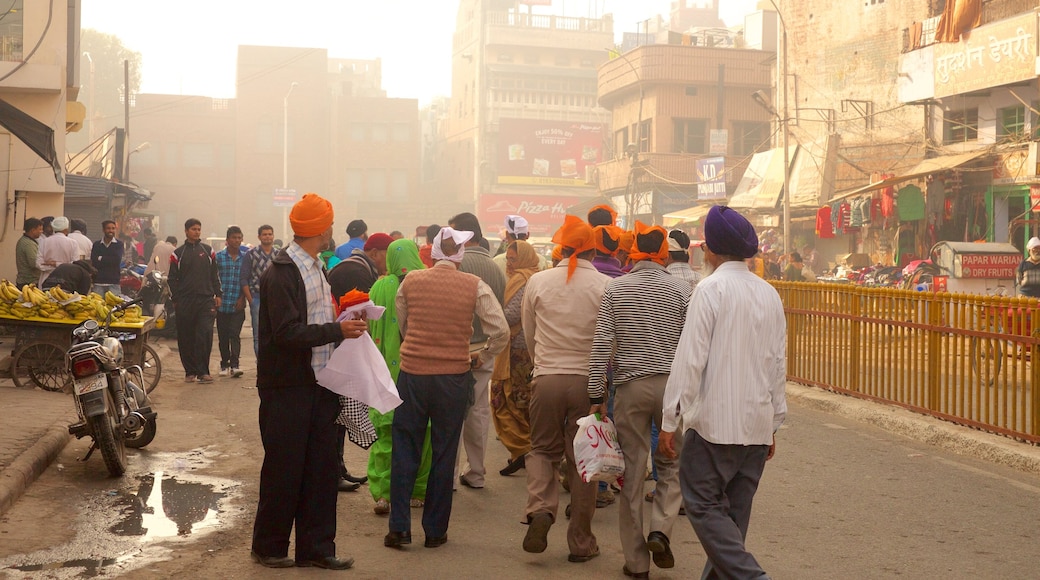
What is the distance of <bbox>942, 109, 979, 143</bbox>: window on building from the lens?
27.6 m

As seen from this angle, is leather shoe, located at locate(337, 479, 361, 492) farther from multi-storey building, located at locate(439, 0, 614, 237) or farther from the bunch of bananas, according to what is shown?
multi-storey building, located at locate(439, 0, 614, 237)

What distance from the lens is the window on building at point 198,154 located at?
73500 millimetres

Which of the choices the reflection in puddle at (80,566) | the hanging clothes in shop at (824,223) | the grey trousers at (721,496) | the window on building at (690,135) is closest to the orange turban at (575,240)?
the grey trousers at (721,496)

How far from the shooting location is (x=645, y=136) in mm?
53344

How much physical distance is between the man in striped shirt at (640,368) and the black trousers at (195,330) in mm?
8419

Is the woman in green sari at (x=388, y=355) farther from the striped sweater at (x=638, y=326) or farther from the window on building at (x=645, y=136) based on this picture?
the window on building at (x=645, y=136)

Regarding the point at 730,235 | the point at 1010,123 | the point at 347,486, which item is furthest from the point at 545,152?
the point at 730,235


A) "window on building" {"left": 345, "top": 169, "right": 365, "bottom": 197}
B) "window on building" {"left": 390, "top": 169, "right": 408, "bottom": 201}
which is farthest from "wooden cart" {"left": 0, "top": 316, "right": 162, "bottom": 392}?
"window on building" {"left": 390, "top": 169, "right": 408, "bottom": 201}

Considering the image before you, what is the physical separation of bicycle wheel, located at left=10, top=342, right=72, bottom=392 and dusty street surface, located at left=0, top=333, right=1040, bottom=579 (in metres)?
2.63

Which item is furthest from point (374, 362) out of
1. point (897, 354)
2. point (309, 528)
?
point (897, 354)

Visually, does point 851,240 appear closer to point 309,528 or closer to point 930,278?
point 930,278

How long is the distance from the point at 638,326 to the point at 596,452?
706 mm

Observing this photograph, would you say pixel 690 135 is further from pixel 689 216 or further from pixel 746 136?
pixel 689 216

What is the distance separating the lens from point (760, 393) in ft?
14.6
